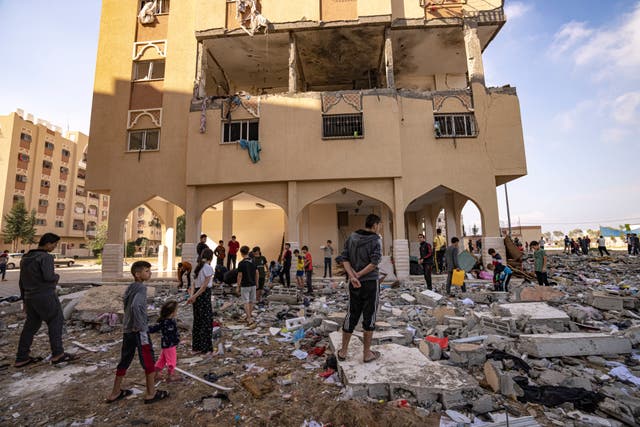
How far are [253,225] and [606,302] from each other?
15293 mm

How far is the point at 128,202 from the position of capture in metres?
13.3

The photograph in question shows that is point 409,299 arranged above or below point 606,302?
below

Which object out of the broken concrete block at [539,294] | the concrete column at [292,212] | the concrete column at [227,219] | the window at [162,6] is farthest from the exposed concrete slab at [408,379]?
the window at [162,6]

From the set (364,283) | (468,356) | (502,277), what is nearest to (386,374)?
(364,283)

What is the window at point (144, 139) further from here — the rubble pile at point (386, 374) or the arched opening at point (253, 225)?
the rubble pile at point (386, 374)

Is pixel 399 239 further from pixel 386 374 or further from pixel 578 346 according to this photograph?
pixel 386 374

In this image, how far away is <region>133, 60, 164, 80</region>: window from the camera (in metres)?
14.3

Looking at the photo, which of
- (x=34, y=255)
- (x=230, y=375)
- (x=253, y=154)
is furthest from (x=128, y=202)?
(x=230, y=375)

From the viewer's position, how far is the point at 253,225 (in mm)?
17875

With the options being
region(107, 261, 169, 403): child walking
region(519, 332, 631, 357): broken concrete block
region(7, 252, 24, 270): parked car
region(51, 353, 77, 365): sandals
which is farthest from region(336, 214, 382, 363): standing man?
region(7, 252, 24, 270): parked car

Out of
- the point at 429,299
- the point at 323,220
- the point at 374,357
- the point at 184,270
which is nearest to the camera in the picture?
the point at 374,357

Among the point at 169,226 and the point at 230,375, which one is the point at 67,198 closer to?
the point at 169,226

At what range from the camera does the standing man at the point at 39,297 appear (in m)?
4.10

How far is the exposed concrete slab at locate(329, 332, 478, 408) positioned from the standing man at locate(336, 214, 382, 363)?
19 cm
